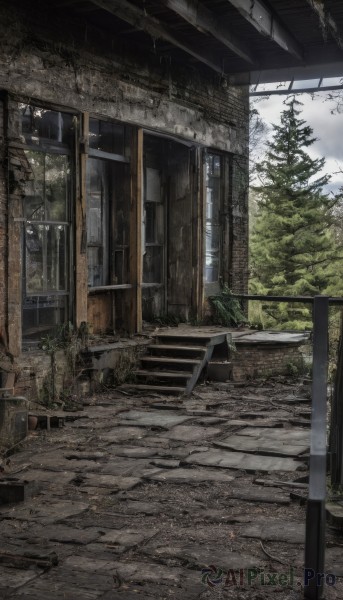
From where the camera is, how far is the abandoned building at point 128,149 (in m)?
9.79

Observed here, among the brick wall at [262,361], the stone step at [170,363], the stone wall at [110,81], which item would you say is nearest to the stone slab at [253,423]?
the stone step at [170,363]

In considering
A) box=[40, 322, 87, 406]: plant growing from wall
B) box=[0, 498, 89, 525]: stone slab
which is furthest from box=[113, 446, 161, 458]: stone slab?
box=[40, 322, 87, 406]: plant growing from wall

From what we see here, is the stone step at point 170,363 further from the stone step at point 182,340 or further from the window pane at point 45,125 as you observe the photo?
the window pane at point 45,125

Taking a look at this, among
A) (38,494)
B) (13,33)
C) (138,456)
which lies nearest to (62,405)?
(138,456)

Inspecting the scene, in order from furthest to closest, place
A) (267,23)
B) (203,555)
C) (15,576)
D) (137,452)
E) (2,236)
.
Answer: (267,23) → (2,236) → (137,452) → (203,555) → (15,576)

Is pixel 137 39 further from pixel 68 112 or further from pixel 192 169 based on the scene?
pixel 192 169

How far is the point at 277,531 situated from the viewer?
17.6ft

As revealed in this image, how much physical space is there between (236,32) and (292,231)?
43.4 ft

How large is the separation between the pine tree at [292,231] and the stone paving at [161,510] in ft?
51.1

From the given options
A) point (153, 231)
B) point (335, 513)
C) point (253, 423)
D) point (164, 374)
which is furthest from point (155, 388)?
point (335, 513)

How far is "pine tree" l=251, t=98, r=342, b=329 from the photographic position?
82.3 feet

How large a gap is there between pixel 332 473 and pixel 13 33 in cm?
701

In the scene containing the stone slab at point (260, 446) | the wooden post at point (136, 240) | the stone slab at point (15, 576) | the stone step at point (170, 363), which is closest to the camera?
the stone slab at point (15, 576)

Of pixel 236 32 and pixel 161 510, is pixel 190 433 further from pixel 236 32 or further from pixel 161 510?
pixel 236 32
